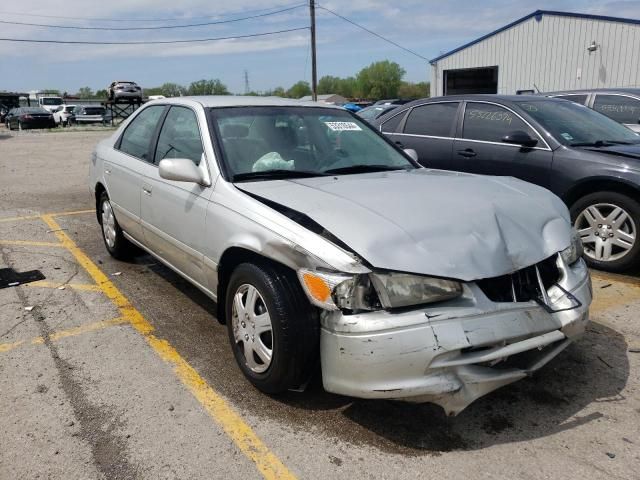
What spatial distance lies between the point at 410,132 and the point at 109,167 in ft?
11.8

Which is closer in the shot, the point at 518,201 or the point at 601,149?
the point at 518,201

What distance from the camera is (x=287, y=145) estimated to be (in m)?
3.77

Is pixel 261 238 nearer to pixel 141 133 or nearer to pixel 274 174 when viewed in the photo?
pixel 274 174

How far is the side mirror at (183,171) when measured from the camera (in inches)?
134

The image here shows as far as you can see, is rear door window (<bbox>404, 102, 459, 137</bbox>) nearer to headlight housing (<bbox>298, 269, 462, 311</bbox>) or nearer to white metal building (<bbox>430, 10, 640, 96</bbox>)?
headlight housing (<bbox>298, 269, 462, 311</bbox>)

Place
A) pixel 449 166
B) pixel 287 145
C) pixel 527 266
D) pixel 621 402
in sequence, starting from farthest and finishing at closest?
pixel 449 166 → pixel 287 145 → pixel 621 402 → pixel 527 266

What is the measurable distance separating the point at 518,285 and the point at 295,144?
1817 millimetres

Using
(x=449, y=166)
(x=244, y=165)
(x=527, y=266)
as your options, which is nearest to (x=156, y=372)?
(x=244, y=165)

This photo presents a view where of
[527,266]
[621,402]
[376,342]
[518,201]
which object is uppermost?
[518,201]

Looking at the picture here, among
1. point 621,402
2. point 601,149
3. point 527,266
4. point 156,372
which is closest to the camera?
point 527,266

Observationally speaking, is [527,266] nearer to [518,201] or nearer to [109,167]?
[518,201]

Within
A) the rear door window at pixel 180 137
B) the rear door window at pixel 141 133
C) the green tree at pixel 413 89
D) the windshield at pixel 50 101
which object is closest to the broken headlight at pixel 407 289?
the rear door window at pixel 180 137

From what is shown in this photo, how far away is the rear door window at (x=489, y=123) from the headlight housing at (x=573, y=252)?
2.69 m

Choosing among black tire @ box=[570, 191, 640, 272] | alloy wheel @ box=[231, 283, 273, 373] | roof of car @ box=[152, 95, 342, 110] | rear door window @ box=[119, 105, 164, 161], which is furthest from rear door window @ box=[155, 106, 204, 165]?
black tire @ box=[570, 191, 640, 272]
